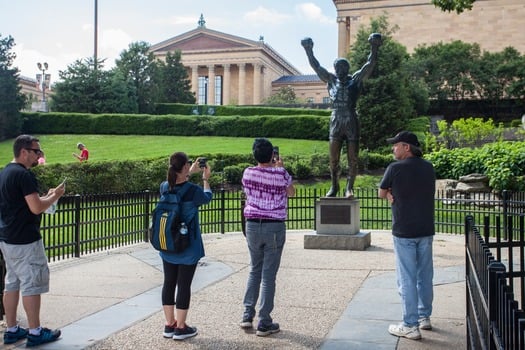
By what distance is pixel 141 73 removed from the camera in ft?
166

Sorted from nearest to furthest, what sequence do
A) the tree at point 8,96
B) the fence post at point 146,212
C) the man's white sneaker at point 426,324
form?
the man's white sneaker at point 426,324 → the fence post at point 146,212 → the tree at point 8,96

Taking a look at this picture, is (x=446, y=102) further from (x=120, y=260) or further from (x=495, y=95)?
(x=120, y=260)

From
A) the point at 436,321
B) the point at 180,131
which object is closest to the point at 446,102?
the point at 180,131

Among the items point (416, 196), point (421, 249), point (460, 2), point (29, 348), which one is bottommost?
point (29, 348)

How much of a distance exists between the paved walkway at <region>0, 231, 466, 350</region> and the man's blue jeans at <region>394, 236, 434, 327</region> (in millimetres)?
287

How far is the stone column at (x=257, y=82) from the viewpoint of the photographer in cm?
8531

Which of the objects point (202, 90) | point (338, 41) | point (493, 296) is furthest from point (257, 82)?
point (493, 296)

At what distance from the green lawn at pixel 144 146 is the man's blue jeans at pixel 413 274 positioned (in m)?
25.2

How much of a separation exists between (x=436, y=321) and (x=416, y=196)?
1.49 meters

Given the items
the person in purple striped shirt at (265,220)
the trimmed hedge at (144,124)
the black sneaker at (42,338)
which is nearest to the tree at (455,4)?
the person in purple striped shirt at (265,220)

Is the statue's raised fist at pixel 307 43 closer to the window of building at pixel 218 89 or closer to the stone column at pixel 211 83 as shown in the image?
the stone column at pixel 211 83

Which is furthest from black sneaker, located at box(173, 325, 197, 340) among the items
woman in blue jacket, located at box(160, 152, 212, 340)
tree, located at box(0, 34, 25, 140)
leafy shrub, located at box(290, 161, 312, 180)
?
tree, located at box(0, 34, 25, 140)

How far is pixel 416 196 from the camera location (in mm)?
5574

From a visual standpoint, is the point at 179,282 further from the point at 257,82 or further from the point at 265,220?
the point at 257,82
